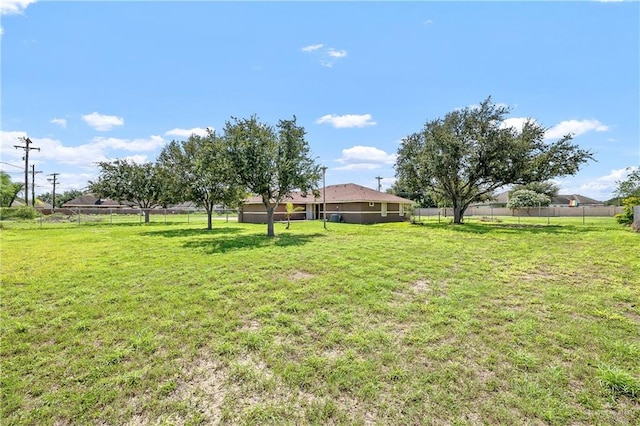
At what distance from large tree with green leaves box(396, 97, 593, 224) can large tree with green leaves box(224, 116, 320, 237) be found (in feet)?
37.2

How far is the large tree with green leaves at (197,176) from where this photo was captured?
47.1ft

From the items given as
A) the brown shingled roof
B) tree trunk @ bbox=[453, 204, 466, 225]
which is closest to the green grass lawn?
tree trunk @ bbox=[453, 204, 466, 225]

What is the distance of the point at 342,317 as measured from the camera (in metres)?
4.50

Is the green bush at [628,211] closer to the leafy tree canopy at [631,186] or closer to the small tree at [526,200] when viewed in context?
the leafy tree canopy at [631,186]

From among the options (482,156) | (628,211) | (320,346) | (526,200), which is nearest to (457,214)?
(482,156)

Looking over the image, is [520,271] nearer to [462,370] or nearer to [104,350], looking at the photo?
[462,370]

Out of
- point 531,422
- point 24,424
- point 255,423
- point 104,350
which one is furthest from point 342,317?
point 24,424

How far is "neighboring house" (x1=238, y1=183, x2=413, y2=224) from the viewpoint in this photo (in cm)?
2506

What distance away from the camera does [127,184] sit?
2784cm

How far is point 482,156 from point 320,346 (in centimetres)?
2119

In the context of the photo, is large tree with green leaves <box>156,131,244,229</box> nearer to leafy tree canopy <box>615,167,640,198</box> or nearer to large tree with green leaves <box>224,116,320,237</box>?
large tree with green leaves <box>224,116,320,237</box>

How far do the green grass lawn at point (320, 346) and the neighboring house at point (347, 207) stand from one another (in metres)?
17.7

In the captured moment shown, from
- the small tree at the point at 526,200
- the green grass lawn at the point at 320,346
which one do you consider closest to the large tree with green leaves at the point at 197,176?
the green grass lawn at the point at 320,346

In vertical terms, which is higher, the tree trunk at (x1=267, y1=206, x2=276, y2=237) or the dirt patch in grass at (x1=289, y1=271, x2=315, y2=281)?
the tree trunk at (x1=267, y1=206, x2=276, y2=237)
